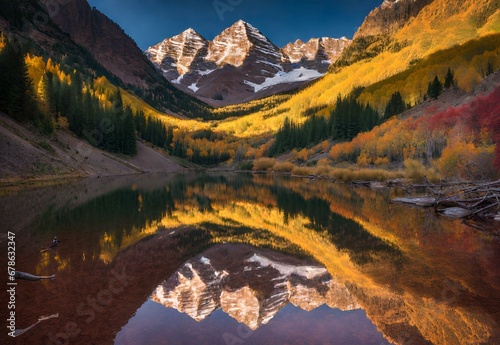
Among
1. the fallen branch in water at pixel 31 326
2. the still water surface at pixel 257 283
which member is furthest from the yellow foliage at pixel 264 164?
the fallen branch in water at pixel 31 326

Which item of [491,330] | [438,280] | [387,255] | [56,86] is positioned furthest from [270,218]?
[56,86]

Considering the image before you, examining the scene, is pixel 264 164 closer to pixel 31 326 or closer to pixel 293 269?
pixel 293 269

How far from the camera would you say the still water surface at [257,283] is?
8.00 m

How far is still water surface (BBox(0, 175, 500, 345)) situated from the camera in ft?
26.2

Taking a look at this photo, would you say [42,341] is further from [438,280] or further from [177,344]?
[438,280]

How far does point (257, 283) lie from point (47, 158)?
5497 cm

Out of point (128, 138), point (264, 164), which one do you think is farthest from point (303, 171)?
point (128, 138)

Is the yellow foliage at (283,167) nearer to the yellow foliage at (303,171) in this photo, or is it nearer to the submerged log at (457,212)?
the yellow foliage at (303,171)

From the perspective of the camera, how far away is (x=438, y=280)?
36.9 feet

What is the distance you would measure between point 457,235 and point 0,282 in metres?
20.0

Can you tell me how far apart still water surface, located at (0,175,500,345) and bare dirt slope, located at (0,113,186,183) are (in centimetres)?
2897

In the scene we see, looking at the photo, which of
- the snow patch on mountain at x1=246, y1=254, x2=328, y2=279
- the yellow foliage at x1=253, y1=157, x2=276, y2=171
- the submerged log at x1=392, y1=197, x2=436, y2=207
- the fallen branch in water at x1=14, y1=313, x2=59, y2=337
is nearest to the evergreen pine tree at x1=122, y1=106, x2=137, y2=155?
the yellow foliage at x1=253, y1=157, x2=276, y2=171

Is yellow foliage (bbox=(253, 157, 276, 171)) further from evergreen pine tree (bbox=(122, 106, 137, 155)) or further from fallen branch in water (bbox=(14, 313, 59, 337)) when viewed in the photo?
fallen branch in water (bbox=(14, 313, 59, 337))

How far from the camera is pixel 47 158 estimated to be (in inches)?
2172
